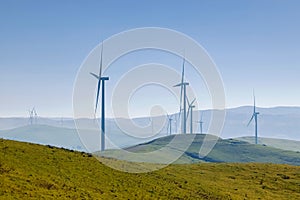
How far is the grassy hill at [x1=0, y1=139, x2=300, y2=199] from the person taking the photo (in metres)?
47.6

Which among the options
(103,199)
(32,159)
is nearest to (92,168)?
(32,159)

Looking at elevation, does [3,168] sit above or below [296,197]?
above

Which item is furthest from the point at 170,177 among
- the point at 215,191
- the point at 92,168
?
the point at 92,168

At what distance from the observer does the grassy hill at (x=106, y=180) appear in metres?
47.6

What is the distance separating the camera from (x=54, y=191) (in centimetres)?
4669

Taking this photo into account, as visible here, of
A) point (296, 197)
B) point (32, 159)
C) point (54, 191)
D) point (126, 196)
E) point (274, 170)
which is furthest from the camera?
point (274, 170)

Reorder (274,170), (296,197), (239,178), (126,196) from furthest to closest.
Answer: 1. (274,170)
2. (239,178)
3. (296,197)
4. (126,196)

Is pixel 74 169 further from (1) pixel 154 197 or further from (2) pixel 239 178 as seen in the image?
(2) pixel 239 178

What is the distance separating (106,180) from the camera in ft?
196

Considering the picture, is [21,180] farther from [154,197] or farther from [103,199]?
[154,197]

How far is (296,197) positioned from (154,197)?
30976mm

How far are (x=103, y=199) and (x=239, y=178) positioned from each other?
4478 centimetres

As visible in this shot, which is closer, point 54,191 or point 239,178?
point 54,191

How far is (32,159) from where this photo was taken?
193 ft
